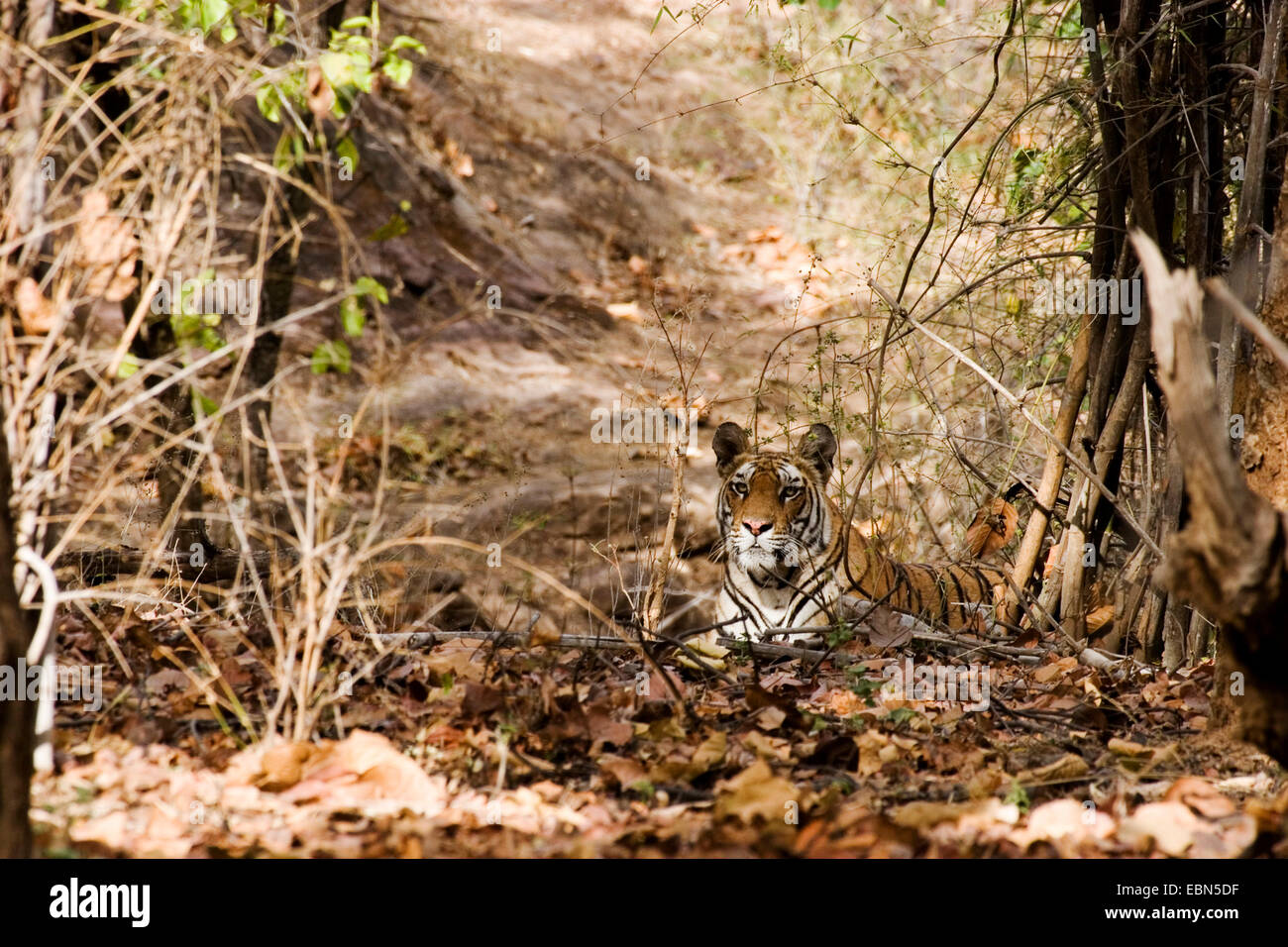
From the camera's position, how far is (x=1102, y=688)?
4.41 m

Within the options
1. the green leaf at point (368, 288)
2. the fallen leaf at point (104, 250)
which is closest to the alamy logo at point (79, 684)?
the fallen leaf at point (104, 250)

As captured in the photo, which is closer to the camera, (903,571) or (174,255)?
(174,255)

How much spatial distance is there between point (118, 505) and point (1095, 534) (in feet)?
23.1

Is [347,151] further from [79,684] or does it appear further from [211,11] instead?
[79,684]

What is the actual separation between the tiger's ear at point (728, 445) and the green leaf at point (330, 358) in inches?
109

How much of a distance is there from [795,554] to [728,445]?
734mm

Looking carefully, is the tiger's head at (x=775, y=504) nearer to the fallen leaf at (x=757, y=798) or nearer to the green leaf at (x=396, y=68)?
the green leaf at (x=396, y=68)

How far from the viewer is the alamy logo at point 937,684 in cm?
418

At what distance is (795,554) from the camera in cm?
623
